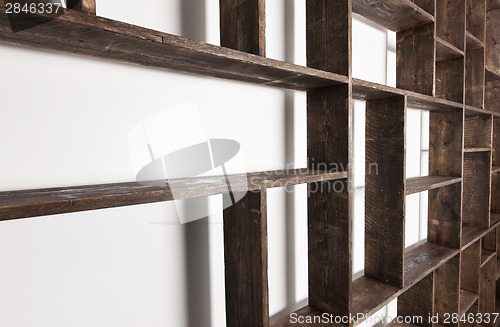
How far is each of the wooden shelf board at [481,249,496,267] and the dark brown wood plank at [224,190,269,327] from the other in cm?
258

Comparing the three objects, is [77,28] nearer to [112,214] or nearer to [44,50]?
[44,50]

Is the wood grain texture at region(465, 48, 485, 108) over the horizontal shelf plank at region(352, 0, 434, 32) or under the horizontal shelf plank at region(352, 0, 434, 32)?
under

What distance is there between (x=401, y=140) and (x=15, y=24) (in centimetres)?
157

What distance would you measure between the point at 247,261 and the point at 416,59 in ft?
5.29

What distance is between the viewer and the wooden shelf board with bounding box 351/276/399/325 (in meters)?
1.44

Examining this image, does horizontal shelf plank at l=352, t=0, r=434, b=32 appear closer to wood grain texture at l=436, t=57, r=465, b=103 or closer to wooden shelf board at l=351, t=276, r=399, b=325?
wood grain texture at l=436, t=57, r=465, b=103

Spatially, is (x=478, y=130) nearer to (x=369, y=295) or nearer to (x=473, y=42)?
(x=473, y=42)

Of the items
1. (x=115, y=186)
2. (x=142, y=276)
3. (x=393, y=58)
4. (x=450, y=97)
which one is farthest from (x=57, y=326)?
(x=450, y=97)

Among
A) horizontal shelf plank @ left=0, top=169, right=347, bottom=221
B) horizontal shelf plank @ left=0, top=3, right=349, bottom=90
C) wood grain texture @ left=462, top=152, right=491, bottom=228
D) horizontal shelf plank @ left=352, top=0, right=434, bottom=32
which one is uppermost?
horizontal shelf plank @ left=352, top=0, right=434, bottom=32

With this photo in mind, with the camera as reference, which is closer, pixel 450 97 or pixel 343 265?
pixel 343 265

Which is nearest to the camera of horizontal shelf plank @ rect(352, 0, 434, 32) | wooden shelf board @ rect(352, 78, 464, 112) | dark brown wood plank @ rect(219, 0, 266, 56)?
dark brown wood plank @ rect(219, 0, 266, 56)

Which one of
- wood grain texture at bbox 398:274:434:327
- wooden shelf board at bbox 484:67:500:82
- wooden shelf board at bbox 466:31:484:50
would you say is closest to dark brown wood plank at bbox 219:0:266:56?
wood grain texture at bbox 398:274:434:327

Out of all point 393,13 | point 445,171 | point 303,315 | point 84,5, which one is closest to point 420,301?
point 445,171

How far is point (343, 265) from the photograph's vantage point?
1321 millimetres
